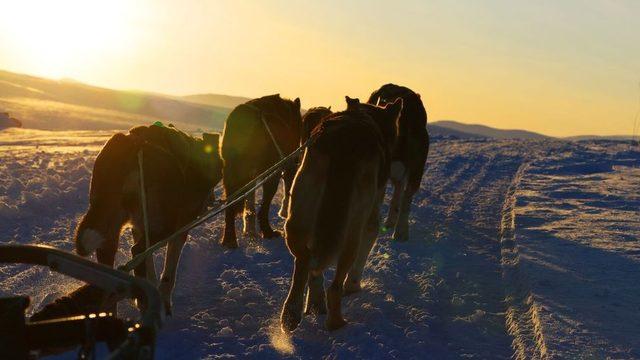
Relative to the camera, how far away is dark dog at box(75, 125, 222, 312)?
4391mm

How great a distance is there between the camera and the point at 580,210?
10680 mm

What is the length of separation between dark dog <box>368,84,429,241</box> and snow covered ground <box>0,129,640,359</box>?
1.50 ft

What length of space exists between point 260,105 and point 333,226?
4.02m

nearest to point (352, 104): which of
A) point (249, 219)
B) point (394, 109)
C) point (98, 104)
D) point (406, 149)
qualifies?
point (394, 109)

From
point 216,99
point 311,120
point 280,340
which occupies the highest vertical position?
point 311,120

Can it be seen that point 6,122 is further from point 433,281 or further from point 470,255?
point 433,281

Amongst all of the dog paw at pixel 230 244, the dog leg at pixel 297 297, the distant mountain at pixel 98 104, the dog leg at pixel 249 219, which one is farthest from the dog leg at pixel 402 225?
the distant mountain at pixel 98 104

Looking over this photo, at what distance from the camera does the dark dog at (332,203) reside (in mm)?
4539

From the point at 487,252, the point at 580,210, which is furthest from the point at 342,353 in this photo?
the point at 580,210

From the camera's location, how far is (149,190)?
4.79 m

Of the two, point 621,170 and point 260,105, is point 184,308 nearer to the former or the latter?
point 260,105

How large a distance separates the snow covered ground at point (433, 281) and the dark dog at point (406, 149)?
46 centimetres

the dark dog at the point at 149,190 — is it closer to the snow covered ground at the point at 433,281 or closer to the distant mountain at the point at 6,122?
the snow covered ground at the point at 433,281

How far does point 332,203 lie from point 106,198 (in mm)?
1705
